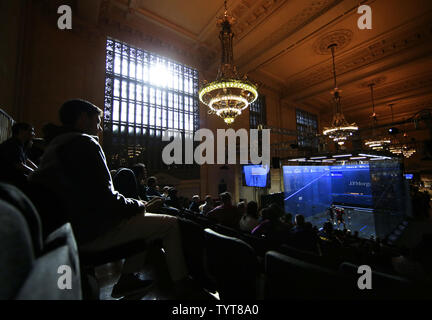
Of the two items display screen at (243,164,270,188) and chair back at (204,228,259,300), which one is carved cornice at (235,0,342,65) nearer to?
display screen at (243,164,270,188)

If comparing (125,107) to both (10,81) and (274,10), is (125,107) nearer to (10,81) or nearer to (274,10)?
(10,81)

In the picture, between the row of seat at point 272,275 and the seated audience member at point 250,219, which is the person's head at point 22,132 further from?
the seated audience member at point 250,219

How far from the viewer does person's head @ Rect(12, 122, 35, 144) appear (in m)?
1.88

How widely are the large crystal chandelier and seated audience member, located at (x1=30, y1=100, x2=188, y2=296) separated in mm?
2869

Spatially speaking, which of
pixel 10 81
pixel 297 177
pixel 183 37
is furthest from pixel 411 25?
pixel 10 81

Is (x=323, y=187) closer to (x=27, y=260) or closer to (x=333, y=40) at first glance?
(x=333, y=40)

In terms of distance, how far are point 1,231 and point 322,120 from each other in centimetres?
1644

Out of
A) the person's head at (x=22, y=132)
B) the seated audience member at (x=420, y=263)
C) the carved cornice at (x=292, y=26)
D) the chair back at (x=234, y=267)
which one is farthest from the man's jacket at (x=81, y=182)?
the carved cornice at (x=292, y=26)

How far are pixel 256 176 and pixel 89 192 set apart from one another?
295 inches

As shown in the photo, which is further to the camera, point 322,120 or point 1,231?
point 322,120

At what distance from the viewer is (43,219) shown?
23.8 inches

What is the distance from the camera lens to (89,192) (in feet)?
3.10

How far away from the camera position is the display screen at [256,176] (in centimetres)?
768

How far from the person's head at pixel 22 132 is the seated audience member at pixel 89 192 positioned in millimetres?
1352
